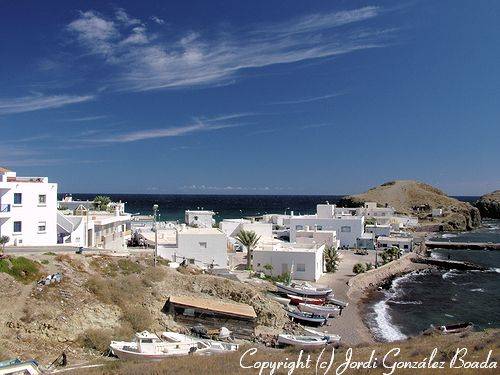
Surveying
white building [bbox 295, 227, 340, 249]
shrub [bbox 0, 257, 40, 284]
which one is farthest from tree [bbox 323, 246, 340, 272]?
shrub [bbox 0, 257, 40, 284]

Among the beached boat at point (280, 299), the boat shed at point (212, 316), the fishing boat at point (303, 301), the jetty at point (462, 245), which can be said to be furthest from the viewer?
the jetty at point (462, 245)

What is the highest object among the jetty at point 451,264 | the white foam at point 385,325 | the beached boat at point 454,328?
the jetty at point 451,264

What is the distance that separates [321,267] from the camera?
169 feet

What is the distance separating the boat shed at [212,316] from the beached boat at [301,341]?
2.32 m

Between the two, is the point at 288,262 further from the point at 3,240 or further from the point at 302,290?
the point at 3,240

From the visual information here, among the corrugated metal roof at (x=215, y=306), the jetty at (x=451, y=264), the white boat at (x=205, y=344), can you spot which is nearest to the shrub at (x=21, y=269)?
the corrugated metal roof at (x=215, y=306)

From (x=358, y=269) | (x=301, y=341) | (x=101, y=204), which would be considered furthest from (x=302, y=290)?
(x=101, y=204)

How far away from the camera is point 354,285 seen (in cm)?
4859

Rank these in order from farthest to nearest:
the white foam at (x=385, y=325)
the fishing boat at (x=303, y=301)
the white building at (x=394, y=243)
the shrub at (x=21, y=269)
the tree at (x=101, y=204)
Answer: the white building at (x=394, y=243)
the tree at (x=101, y=204)
the fishing boat at (x=303, y=301)
the white foam at (x=385, y=325)
the shrub at (x=21, y=269)

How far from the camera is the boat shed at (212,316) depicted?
30.4m

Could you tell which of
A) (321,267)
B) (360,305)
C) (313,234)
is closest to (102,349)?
(360,305)

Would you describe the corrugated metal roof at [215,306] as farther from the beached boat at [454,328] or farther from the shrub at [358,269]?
the shrub at [358,269]

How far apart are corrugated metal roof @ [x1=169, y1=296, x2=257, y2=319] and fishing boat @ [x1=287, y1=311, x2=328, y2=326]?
4.50m

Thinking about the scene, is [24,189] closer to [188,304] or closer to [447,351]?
[188,304]
